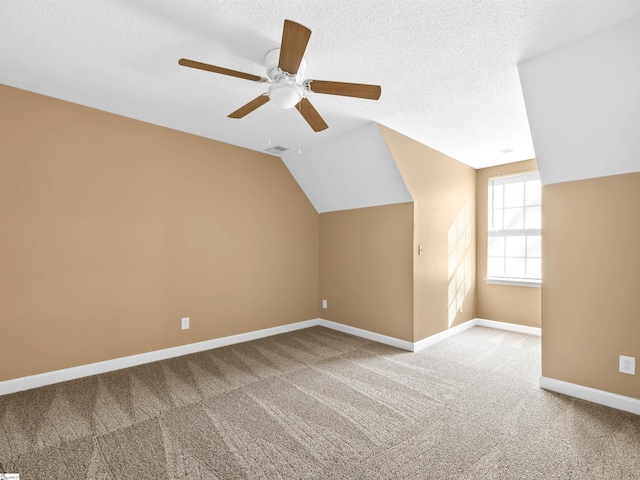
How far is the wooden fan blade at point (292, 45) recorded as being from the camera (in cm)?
140

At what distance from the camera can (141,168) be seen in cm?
322

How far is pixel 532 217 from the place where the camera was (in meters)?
4.34

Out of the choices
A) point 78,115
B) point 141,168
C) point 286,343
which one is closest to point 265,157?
point 141,168

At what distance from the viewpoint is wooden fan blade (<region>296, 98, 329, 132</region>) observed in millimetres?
2073

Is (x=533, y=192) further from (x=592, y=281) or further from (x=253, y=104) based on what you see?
(x=253, y=104)

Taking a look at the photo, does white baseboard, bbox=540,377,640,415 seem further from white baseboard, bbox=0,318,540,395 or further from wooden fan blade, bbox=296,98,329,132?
wooden fan blade, bbox=296,98,329,132

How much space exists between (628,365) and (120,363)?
4.41 meters

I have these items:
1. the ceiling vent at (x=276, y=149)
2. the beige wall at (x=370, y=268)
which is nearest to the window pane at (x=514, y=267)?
the beige wall at (x=370, y=268)

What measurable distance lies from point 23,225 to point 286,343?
2.88 meters

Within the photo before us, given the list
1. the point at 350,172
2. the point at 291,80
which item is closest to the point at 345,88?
the point at 291,80

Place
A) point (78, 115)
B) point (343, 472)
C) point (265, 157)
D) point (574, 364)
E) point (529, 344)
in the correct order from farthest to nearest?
1. point (265, 157)
2. point (529, 344)
3. point (78, 115)
4. point (574, 364)
5. point (343, 472)

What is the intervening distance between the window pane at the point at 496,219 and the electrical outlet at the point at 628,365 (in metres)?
2.62

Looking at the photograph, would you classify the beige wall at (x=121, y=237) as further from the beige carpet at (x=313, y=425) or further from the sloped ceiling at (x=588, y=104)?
the sloped ceiling at (x=588, y=104)

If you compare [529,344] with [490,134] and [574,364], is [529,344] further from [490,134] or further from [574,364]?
[490,134]
